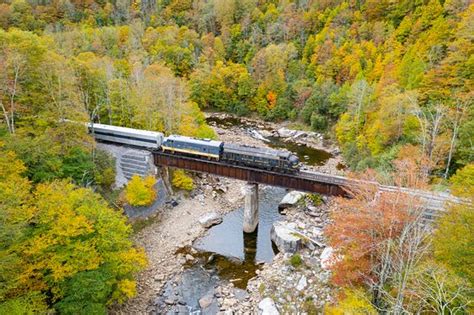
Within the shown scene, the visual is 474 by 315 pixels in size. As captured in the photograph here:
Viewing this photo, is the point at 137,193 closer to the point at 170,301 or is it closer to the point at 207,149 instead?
the point at 207,149

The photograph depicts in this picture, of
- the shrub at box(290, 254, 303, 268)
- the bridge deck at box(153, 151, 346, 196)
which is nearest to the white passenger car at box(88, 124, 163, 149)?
the bridge deck at box(153, 151, 346, 196)

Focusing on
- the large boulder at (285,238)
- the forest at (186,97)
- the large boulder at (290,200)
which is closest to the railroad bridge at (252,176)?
the large boulder at (285,238)

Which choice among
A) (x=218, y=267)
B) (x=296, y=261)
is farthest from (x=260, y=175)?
(x=218, y=267)

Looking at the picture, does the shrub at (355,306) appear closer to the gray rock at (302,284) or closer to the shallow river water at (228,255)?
the gray rock at (302,284)

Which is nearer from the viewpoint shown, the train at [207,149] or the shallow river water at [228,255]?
the shallow river water at [228,255]

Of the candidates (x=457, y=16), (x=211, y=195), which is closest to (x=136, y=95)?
(x=211, y=195)

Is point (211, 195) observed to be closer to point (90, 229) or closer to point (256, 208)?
point (256, 208)
